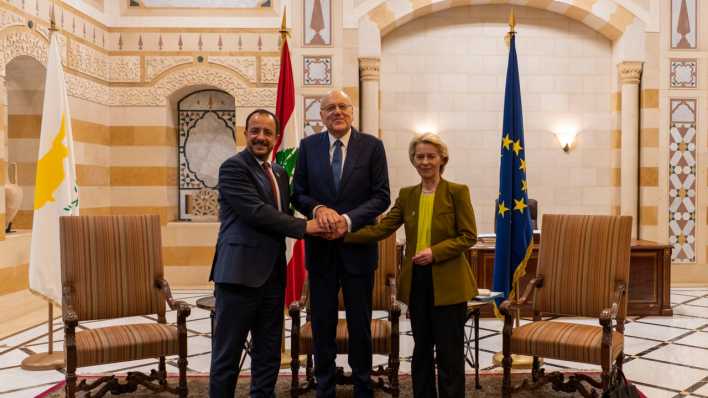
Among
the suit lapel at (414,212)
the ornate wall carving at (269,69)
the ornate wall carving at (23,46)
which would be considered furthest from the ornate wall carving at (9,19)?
the suit lapel at (414,212)

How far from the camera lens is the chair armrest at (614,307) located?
3248 mm

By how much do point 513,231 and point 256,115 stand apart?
7.42 feet

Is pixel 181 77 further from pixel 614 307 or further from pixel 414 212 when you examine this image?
pixel 614 307

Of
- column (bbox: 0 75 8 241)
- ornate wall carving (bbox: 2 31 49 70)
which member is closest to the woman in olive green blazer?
column (bbox: 0 75 8 241)

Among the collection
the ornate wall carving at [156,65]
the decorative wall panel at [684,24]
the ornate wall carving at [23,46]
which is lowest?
the ornate wall carving at [23,46]

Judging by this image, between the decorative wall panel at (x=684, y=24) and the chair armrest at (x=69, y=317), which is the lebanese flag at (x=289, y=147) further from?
the decorative wall panel at (x=684, y=24)

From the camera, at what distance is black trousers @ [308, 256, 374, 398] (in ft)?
10.3

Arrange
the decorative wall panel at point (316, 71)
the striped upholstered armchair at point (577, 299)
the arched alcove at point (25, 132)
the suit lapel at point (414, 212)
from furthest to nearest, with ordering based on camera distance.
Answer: the decorative wall panel at point (316, 71) → the arched alcove at point (25, 132) → the striped upholstered armchair at point (577, 299) → the suit lapel at point (414, 212)

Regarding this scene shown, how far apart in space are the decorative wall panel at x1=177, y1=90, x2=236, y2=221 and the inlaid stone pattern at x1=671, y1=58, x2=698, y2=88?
234 inches

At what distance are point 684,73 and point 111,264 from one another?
742cm

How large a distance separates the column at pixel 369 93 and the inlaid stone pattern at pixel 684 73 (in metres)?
3.91

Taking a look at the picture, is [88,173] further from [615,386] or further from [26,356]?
[615,386]

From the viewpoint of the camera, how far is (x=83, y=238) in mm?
3609

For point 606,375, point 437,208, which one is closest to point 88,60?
point 437,208
